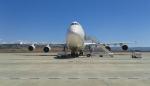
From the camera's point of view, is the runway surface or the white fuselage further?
the white fuselage

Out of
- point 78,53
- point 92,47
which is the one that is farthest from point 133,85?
point 92,47

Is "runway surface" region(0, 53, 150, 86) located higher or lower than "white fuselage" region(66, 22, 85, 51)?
lower

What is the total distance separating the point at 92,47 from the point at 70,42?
34.2 feet

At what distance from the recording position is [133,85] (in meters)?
13.7

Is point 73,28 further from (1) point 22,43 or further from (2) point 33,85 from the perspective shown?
(2) point 33,85

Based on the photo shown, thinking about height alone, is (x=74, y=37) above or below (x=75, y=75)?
above

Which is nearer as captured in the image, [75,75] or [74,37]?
[75,75]

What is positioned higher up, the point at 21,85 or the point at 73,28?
the point at 73,28

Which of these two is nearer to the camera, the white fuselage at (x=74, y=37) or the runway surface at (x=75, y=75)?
the runway surface at (x=75, y=75)

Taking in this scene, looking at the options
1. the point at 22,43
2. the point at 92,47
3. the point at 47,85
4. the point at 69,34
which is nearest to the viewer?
the point at 47,85

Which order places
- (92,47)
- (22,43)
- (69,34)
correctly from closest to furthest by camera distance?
(69,34)
(92,47)
(22,43)

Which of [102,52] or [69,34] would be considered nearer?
[69,34]

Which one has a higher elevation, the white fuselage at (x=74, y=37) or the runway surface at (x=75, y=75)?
the white fuselage at (x=74, y=37)

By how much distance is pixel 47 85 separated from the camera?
44.7ft
